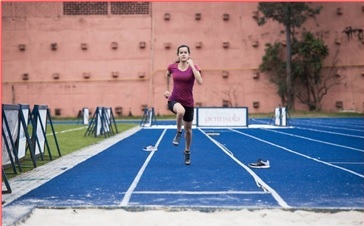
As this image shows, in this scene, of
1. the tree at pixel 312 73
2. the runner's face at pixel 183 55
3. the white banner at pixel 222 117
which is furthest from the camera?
the tree at pixel 312 73

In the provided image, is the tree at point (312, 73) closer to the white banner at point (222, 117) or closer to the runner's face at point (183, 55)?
the white banner at point (222, 117)

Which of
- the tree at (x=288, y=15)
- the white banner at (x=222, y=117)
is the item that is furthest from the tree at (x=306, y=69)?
the white banner at (x=222, y=117)

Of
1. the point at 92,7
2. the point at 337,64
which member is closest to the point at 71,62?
the point at 92,7

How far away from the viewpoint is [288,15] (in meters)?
39.2

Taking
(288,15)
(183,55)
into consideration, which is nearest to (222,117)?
(183,55)

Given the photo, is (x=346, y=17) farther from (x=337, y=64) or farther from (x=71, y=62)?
(x=71, y=62)

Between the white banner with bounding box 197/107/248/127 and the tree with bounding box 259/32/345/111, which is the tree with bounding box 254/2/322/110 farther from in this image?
the white banner with bounding box 197/107/248/127

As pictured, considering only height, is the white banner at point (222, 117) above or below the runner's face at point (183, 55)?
below

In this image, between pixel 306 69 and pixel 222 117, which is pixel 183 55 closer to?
pixel 222 117

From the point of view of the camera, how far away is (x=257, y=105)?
40.6 meters

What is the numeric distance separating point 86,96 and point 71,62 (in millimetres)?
2869

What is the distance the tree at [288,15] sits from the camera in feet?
128

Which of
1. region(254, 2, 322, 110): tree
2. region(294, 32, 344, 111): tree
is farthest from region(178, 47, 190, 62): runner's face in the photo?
region(294, 32, 344, 111): tree

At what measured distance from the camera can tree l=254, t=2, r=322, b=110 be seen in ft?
128
